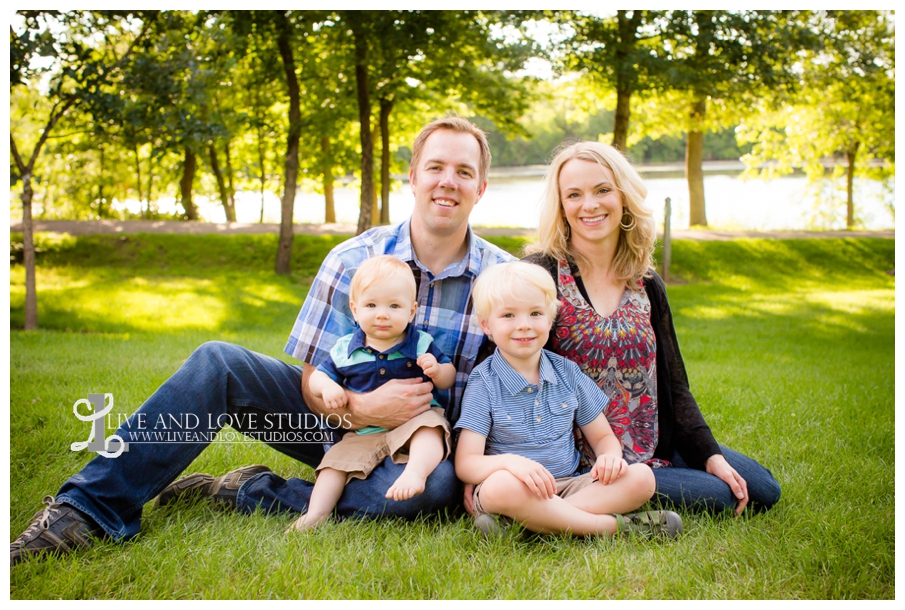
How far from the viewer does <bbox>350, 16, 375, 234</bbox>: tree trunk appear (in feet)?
32.8

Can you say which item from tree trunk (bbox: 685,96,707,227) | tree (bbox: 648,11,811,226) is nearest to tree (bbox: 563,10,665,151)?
tree (bbox: 648,11,811,226)

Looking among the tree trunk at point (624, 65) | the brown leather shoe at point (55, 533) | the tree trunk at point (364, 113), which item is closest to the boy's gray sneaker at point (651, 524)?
the brown leather shoe at point (55, 533)

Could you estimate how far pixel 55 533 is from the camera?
2254mm

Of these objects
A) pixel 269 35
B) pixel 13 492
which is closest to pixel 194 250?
pixel 269 35

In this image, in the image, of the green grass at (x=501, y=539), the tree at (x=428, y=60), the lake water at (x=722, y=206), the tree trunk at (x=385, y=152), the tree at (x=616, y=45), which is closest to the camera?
the green grass at (x=501, y=539)

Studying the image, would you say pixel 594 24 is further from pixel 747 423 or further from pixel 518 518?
pixel 518 518

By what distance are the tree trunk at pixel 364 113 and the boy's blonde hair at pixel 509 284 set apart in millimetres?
7464

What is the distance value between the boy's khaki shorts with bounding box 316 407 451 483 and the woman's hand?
1.05 m

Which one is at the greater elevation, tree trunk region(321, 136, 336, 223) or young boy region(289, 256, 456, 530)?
tree trunk region(321, 136, 336, 223)

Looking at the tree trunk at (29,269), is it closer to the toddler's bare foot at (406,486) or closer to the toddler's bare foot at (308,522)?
the toddler's bare foot at (308,522)

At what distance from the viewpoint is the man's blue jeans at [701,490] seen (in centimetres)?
264

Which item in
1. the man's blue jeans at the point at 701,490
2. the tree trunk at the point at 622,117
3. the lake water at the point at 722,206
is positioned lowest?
the man's blue jeans at the point at 701,490

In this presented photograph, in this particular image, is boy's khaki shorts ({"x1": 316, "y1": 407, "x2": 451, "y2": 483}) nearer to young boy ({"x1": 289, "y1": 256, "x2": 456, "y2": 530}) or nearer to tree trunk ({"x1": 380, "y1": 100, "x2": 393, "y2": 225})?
young boy ({"x1": 289, "y1": 256, "x2": 456, "y2": 530})

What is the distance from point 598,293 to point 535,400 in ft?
1.83
